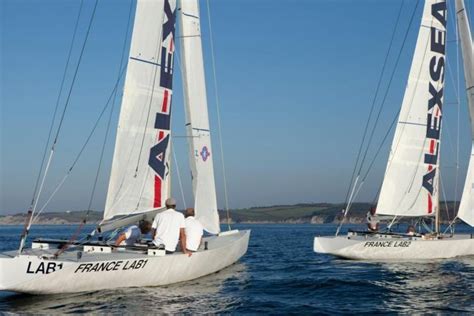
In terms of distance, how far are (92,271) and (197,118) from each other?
8524 millimetres

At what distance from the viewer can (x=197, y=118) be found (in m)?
19.9

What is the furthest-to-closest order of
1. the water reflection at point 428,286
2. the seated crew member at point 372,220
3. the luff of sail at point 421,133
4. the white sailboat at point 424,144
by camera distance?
the luff of sail at point 421,133 → the white sailboat at point 424,144 → the seated crew member at point 372,220 → the water reflection at point 428,286

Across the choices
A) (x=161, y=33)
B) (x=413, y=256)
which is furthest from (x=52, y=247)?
(x=413, y=256)

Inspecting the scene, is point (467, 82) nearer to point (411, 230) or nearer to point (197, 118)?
point (411, 230)

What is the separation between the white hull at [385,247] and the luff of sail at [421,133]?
7.08ft

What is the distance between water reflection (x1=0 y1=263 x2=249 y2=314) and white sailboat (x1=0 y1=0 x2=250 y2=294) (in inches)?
10.8

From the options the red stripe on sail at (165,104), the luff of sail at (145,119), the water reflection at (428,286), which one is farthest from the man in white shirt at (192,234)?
the water reflection at (428,286)

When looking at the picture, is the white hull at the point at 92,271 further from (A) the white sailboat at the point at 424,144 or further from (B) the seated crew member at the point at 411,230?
(A) the white sailboat at the point at 424,144

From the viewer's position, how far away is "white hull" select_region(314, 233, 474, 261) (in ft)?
66.9

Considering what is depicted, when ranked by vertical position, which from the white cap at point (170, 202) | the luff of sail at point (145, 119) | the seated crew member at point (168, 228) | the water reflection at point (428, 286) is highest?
the luff of sail at point (145, 119)

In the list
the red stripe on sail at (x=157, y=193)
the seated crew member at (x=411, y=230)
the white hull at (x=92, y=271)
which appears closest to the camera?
the white hull at (x=92, y=271)

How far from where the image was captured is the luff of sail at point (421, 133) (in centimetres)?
2359

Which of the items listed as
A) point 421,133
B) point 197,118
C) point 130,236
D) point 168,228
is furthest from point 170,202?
point 421,133

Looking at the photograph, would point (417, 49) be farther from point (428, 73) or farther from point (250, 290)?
point (250, 290)
